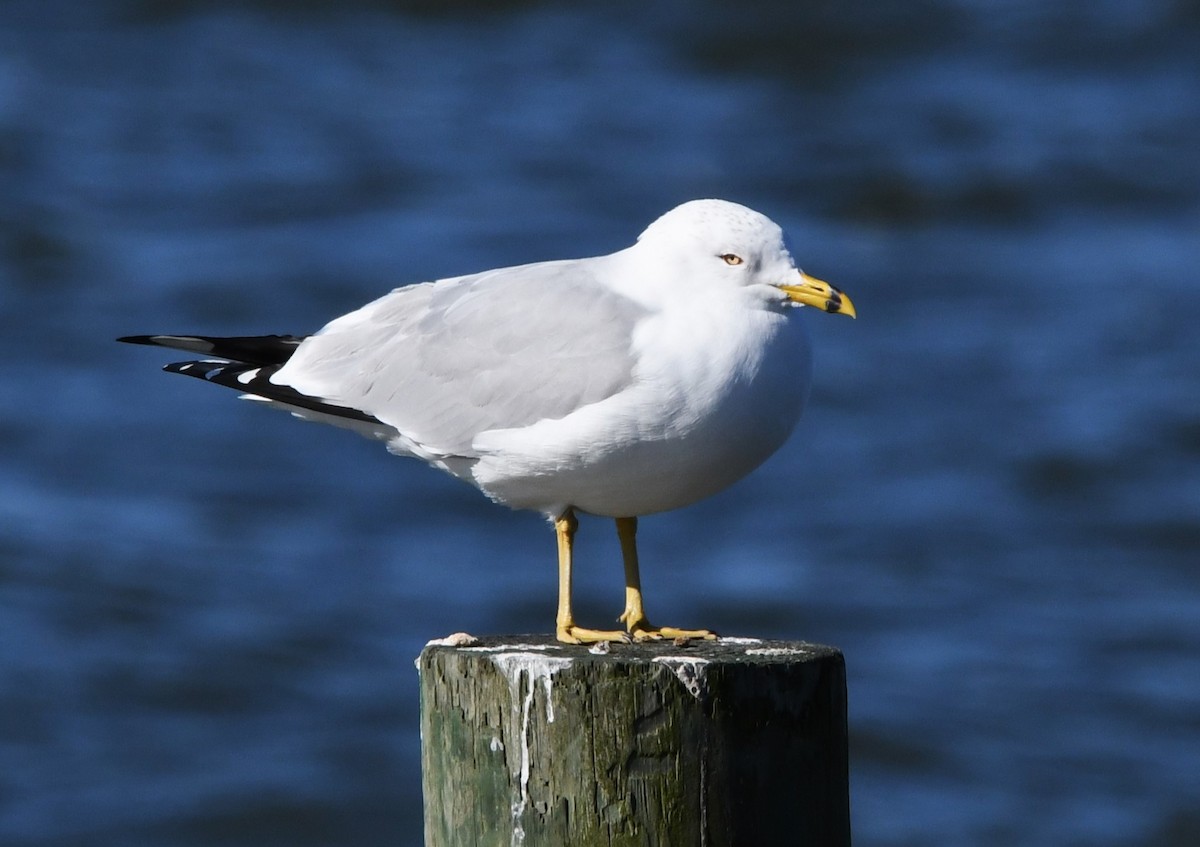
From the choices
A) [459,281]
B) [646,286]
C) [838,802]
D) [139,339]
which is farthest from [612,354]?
[139,339]

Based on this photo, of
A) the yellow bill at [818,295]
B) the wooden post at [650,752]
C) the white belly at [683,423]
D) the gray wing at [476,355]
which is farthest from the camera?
the gray wing at [476,355]

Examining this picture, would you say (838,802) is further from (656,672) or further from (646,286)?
(646,286)

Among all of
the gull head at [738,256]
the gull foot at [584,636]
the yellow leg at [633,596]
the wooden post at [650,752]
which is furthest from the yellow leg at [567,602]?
the gull head at [738,256]

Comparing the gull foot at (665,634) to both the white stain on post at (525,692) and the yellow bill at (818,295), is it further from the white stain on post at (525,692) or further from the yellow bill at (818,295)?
the yellow bill at (818,295)

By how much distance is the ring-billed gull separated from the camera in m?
3.81

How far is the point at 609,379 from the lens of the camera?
12.8 feet

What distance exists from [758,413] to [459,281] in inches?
44.2

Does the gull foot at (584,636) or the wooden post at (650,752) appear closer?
the wooden post at (650,752)

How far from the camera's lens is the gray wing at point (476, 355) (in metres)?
4.02

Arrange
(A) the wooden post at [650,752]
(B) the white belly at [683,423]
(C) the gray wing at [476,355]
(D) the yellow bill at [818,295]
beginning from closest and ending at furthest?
(A) the wooden post at [650,752] < (B) the white belly at [683,423] < (D) the yellow bill at [818,295] < (C) the gray wing at [476,355]

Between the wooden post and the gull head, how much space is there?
3.04 ft

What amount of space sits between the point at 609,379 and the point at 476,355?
54 cm

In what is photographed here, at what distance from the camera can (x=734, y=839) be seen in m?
3.28

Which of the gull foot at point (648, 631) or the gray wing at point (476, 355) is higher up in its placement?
the gray wing at point (476, 355)
